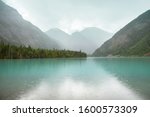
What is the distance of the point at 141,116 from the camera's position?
13.9 meters

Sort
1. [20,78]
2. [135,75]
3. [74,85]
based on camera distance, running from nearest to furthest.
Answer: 1. [74,85]
2. [20,78]
3. [135,75]

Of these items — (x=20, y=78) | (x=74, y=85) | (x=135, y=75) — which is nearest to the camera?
(x=74, y=85)

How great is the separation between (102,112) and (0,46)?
15743cm

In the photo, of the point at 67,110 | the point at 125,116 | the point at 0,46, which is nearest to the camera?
the point at 125,116

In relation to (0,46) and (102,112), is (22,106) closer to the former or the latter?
(102,112)

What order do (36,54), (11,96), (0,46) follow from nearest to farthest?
(11,96), (0,46), (36,54)

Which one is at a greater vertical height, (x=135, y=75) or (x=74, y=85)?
(x=135, y=75)

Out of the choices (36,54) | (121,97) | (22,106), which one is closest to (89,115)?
(22,106)

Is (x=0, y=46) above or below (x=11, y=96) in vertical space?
above

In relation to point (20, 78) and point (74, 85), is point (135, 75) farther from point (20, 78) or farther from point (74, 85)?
point (20, 78)

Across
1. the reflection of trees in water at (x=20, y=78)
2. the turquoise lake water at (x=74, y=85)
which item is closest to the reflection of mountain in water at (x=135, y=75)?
the turquoise lake water at (x=74, y=85)

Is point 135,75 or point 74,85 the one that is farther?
point 135,75

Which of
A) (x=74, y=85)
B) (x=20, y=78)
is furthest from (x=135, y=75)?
(x=20, y=78)

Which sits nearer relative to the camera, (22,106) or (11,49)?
(22,106)
